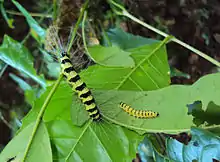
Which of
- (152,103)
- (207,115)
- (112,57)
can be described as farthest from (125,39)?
(207,115)

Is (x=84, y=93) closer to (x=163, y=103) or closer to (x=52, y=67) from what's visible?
(x=163, y=103)

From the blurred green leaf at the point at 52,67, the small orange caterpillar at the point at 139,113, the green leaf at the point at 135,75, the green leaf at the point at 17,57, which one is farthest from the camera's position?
the blurred green leaf at the point at 52,67

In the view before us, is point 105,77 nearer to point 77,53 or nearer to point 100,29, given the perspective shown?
point 77,53

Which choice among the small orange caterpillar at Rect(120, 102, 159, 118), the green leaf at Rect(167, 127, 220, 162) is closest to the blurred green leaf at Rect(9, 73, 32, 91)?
the small orange caterpillar at Rect(120, 102, 159, 118)

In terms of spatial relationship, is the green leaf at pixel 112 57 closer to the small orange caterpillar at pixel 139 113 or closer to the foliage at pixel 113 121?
the foliage at pixel 113 121

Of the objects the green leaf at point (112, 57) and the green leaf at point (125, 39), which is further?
the green leaf at point (125, 39)

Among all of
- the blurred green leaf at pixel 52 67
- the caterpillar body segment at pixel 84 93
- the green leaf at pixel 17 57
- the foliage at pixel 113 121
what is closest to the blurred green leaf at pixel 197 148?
the foliage at pixel 113 121
